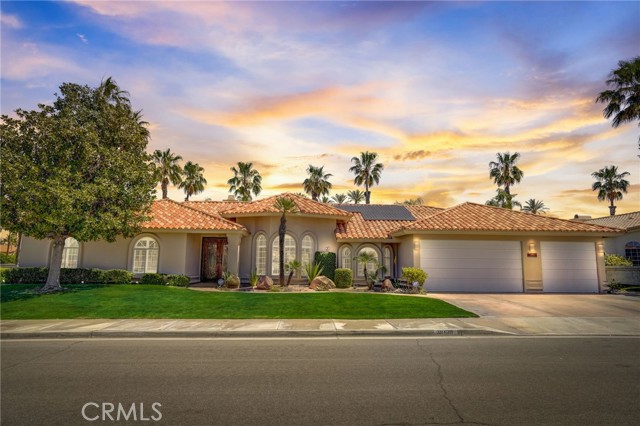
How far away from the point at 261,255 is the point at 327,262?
4.22 m

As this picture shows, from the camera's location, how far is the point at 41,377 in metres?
6.19

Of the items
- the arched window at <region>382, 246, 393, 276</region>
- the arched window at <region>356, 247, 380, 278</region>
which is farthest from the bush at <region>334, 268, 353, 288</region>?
the arched window at <region>382, 246, 393, 276</region>

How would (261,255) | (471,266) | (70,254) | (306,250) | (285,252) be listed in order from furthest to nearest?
(306,250), (261,255), (285,252), (70,254), (471,266)

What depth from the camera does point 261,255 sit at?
895 inches

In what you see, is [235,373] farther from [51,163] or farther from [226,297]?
[51,163]

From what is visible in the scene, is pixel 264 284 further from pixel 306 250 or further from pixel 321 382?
pixel 321 382

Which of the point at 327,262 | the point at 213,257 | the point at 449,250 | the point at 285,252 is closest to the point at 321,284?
the point at 327,262

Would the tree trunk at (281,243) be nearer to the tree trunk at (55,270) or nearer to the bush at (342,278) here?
the bush at (342,278)

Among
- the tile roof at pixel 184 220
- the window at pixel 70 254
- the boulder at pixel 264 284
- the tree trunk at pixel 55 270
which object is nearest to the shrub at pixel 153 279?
the tile roof at pixel 184 220

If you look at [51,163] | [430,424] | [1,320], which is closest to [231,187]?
[51,163]

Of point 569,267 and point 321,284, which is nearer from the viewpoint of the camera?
point 321,284

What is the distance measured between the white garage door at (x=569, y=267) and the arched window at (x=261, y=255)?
1655cm

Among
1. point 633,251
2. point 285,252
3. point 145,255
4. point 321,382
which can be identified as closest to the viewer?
point 321,382

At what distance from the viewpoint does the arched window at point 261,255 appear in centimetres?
2246
